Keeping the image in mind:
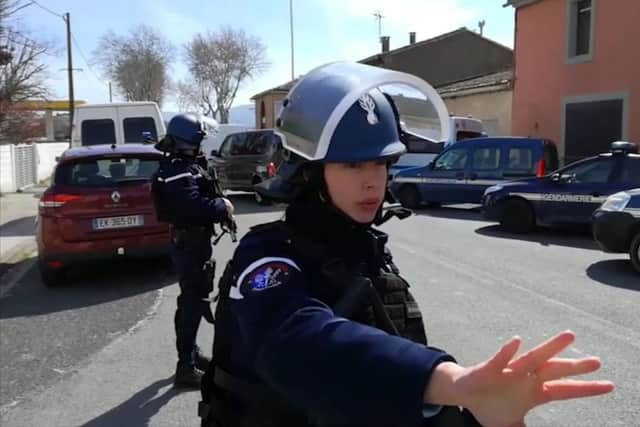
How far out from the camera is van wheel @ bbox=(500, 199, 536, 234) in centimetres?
1098

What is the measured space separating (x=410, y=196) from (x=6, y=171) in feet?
40.8

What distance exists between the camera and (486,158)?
45.2 feet

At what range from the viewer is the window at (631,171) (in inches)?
382

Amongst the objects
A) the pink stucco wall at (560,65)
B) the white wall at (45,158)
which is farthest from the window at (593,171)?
the white wall at (45,158)

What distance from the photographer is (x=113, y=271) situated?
808 cm

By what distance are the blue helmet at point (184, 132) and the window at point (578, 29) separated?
16.0 meters

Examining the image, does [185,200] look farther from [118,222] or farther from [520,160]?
[520,160]

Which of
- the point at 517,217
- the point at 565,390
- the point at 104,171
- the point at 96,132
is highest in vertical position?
the point at 96,132

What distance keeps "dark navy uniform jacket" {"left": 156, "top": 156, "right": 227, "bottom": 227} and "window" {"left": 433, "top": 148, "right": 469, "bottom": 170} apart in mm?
10651

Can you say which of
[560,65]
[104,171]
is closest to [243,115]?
[560,65]

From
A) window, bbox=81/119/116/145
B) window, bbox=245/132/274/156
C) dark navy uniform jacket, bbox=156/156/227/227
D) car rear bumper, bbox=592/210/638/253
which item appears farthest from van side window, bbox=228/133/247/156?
dark navy uniform jacket, bbox=156/156/227/227

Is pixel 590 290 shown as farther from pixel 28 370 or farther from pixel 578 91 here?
pixel 578 91

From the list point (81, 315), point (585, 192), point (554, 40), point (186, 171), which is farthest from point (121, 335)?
point (554, 40)

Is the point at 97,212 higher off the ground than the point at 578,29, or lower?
lower
